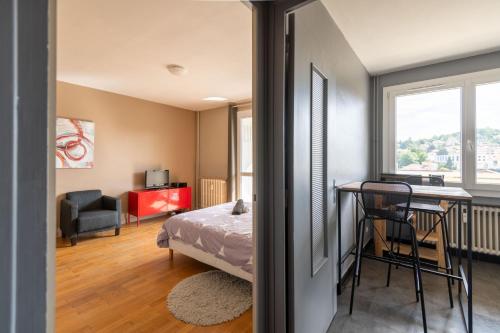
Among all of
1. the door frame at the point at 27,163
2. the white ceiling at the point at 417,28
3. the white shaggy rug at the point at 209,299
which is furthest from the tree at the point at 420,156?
the door frame at the point at 27,163

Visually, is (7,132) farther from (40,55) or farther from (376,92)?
(376,92)

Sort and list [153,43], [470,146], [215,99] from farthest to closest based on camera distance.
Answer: [215,99] < [470,146] < [153,43]

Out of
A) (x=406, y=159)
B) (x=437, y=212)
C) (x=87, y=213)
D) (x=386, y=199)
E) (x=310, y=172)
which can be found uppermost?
(x=406, y=159)

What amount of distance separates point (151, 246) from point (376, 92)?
4162mm

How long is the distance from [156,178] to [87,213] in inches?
59.9

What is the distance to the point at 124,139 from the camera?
4555mm

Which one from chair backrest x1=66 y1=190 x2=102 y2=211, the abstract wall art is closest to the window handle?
chair backrest x1=66 y1=190 x2=102 y2=211

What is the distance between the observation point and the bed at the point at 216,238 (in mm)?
2191

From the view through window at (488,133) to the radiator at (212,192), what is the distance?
4173 millimetres

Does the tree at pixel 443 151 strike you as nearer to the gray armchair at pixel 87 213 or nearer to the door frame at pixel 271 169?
the door frame at pixel 271 169

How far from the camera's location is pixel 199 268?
2766 mm

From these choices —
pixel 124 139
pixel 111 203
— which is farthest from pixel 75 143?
pixel 111 203

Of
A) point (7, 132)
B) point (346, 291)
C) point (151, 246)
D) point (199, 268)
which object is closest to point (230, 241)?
point (199, 268)

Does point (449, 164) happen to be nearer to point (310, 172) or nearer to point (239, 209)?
point (310, 172)
